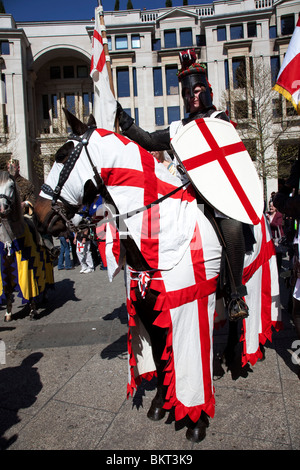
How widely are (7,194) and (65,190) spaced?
2.84 meters

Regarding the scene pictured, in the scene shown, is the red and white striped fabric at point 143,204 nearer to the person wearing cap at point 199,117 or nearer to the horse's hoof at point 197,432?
the person wearing cap at point 199,117

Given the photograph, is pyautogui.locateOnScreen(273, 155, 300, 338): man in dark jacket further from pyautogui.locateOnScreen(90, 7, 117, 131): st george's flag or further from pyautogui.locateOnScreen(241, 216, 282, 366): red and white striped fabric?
pyautogui.locateOnScreen(90, 7, 117, 131): st george's flag

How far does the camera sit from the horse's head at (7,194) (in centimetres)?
456

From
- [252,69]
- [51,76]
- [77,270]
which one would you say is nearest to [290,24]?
[252,69]

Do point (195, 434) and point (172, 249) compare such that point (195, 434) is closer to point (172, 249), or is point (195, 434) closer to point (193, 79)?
point (172, 249)

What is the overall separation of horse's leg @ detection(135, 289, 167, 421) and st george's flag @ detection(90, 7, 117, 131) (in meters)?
1.29

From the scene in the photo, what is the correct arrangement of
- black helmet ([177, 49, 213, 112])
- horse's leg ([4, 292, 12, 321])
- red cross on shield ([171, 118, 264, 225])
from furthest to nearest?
horse's leg ([4, 292, 12, 321]) < black helmet ([177, 49, 213, 112]) < red cross on shield ([171, 118, 264, 225])

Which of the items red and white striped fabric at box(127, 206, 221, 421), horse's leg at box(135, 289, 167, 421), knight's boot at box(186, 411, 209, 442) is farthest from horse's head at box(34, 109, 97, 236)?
knight's boot at box(186, 411, 209, 442)

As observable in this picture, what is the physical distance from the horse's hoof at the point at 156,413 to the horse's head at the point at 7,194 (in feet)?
10.7

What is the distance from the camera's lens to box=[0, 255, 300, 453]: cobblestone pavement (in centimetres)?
247

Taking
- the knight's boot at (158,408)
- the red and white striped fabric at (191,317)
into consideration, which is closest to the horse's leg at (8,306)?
the knight's boot at (158,408)

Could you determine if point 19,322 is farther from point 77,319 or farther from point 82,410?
point 82,410

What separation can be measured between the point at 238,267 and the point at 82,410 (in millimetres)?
1833

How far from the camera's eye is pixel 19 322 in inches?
223
